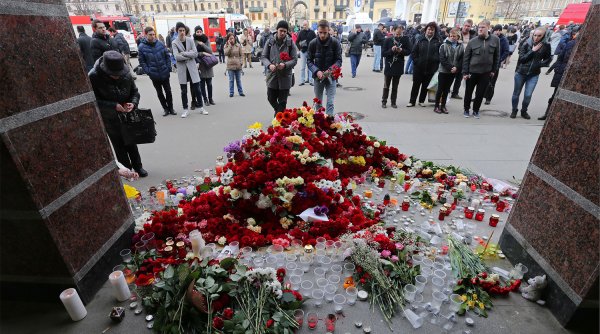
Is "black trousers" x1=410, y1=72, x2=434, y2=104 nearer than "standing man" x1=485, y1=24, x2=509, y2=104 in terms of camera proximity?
Yes

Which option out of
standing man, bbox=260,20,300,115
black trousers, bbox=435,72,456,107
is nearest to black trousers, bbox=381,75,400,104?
black trousers, bbox=435,72,456,107

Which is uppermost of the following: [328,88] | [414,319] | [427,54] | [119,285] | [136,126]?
[427,54]

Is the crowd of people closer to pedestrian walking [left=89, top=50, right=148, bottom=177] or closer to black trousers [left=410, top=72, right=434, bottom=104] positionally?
black trousers [left=410, top=72, right=434, bottom=104]

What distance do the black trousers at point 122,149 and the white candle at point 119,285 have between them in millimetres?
2451

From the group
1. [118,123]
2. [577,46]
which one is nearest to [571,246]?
[577,46]

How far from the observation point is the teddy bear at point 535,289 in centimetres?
239

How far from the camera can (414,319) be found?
226 centimetres

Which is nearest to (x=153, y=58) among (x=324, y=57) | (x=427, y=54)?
(x=324, y=57)

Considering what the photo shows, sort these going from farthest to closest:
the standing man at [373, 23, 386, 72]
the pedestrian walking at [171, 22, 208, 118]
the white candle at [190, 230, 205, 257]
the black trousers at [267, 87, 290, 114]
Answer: the standing man at [373, 23, 386, 72] → the pedestrian walking at [171, 22, 208, 118] → the black trousers at [267, 87, 290, 114] → the white candle at [190, 230, 205, 257]

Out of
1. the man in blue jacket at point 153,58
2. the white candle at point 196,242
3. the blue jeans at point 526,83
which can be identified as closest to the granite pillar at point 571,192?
the white candle at point 196,242

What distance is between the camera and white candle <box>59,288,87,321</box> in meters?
2.22

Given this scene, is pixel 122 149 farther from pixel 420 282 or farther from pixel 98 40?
pixel 98 40

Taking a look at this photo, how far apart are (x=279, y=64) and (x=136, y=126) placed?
2758mm

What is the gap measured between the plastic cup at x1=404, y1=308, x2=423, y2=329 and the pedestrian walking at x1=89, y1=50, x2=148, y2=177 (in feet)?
12.7
